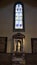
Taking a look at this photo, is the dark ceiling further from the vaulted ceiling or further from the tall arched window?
the tall arched window

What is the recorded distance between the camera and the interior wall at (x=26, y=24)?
11.0 metres

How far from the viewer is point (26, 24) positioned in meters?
11.2

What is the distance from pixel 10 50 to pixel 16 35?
0.99 metres

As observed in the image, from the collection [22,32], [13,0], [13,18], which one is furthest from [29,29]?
[13,0]

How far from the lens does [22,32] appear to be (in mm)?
11086

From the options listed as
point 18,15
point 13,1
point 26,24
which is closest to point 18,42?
point 26,24

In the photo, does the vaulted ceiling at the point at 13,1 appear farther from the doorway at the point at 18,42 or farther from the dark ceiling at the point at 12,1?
the doorway at the point at 18,42

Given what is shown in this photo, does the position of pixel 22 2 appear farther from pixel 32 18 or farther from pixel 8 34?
pixel 8 34

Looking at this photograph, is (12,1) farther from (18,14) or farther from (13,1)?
(18,14)

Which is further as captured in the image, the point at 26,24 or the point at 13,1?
the point at 13,1

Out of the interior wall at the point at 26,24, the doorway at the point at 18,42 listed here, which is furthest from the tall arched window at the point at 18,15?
the doorway at the point at 18,42

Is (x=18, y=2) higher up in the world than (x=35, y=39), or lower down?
higher up

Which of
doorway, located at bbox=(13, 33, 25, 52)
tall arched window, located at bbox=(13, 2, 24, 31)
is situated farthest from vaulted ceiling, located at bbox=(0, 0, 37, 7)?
doorway, located at bbox=(13, 33, 25, 52)

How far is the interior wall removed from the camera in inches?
432
